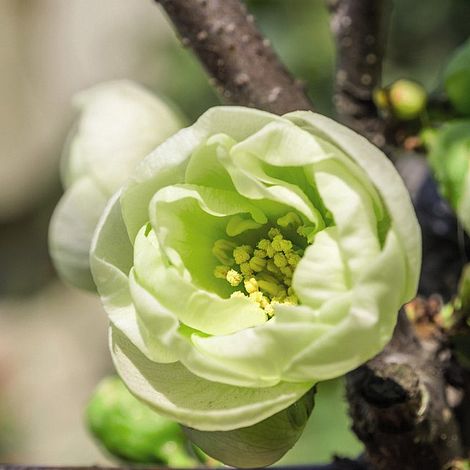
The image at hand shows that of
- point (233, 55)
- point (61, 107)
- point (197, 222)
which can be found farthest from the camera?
point (61, 107)

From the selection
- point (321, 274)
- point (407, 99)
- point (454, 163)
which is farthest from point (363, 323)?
point (407, 99)

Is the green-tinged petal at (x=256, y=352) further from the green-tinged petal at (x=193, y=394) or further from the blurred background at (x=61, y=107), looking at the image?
the blurred background at (x=61, y=107)

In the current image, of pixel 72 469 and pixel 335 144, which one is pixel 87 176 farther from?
pixel 335 144

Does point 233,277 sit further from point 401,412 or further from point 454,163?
point 454,163

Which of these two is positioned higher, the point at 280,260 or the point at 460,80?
the point at 280,260

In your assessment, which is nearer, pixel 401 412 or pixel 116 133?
pixel 401 412

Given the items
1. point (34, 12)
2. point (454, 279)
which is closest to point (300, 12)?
point (454, 279)

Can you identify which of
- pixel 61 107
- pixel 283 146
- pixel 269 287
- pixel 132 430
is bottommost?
pixel 61 107

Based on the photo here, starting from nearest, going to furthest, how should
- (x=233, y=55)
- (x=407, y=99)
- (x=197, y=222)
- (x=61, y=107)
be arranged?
1. (x=197, y=222)
2. (x=233, y=55)
3. (x=407, y=99)
4. (x=61, y=107)

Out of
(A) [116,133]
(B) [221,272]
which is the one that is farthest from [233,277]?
(A) [116,133]
